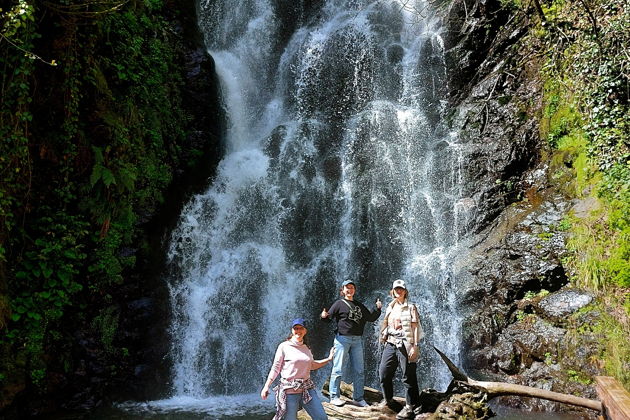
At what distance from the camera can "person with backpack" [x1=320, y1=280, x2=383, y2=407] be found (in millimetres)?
6641

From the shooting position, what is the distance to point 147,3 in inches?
510

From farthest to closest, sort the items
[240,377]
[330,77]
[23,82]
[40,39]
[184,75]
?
[330,77]
[184,75]
[240,377]
[40,39]
[23,82]

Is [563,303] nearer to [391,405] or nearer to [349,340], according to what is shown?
[391,405]

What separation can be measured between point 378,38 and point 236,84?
5.17 meters

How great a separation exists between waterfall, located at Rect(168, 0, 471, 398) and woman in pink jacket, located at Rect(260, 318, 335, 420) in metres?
6.01

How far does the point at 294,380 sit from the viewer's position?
18.2 ft

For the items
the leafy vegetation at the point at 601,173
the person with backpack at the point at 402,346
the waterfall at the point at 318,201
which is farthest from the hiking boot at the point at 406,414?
the waterfall at the point at 318,201

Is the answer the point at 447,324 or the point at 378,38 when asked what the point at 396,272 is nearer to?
the point at 447,324

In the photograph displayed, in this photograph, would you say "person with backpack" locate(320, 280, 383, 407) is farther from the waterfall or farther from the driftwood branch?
the waterfall

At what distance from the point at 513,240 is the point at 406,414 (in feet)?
21.7

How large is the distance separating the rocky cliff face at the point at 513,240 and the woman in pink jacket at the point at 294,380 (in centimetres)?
431

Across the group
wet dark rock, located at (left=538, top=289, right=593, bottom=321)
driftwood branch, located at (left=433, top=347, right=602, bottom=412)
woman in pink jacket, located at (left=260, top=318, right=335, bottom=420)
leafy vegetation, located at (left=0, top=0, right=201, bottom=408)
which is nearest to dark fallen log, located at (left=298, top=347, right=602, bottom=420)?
driftwood branch, located at (left=433, top=347, right=602, bottom=412)

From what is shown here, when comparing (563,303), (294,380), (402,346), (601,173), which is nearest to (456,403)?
(402,346)

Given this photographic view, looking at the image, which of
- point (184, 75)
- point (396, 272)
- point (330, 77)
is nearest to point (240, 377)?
point (396, 272)
